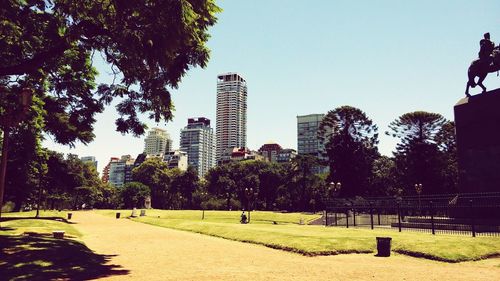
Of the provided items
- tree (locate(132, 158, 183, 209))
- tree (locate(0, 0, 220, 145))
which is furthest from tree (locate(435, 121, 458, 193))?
tree (locate(132, 158, 183, 209))

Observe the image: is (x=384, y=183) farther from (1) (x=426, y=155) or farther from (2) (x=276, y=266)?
(2) (x=276, y=266)

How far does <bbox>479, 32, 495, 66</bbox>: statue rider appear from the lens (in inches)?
1057

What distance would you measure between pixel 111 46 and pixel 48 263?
32.5ft

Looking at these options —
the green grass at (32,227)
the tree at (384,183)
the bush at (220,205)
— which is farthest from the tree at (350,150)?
the green grass at (32,227)

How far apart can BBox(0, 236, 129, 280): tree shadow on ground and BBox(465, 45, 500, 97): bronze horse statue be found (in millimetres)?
27659

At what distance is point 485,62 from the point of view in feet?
88.9

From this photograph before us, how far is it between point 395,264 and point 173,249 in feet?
36.7

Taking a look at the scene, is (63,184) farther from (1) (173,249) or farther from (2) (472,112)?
(2) (472,112)

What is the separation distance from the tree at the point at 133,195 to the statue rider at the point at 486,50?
97.3m

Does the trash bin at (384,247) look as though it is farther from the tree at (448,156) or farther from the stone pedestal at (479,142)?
the tree at (448,156)

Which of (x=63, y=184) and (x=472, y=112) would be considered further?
(x=63, y=184)

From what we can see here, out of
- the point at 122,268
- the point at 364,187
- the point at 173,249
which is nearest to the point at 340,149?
the point at 364,187

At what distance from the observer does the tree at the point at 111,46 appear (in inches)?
488

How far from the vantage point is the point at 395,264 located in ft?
47.0
